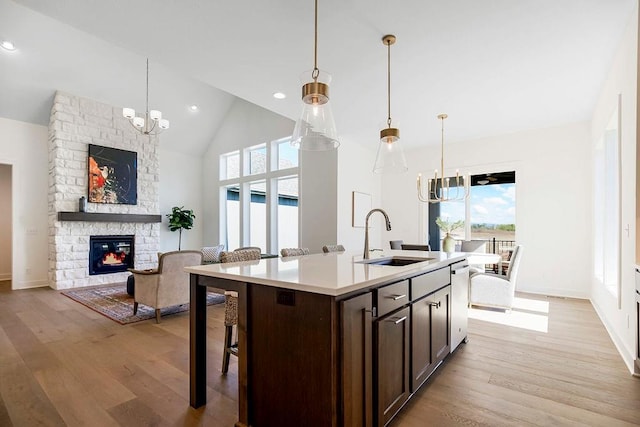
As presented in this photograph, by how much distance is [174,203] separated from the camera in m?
8.20

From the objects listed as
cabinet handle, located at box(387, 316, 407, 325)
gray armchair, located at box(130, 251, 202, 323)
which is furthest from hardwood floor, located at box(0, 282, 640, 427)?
cabinet handle, located at box(387, 316, 407, 325)

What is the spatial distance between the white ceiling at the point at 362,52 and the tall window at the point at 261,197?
1.99 m

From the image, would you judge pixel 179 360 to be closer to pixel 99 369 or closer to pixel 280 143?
pixel 99 369

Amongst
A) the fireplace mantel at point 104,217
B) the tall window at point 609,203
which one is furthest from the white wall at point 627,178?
the fireplace mantel at point 104,217

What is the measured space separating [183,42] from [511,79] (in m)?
3.59

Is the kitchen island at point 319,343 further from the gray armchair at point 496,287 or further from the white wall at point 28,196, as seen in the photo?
the white wall at point 28,196

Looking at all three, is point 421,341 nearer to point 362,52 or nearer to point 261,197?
point 362,52

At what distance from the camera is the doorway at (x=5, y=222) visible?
6445 mm

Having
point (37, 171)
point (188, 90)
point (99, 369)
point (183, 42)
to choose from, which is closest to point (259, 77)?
point (183, 42)

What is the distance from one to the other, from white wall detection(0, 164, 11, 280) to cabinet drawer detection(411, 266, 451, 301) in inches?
330

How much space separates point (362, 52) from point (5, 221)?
7959mm

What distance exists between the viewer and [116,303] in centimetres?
458

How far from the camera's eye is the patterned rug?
12.8 feet

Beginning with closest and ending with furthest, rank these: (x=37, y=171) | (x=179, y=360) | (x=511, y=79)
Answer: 1. (x=179, y=360)
2. (x=511, y=79)
3. (x=37, y=171)
